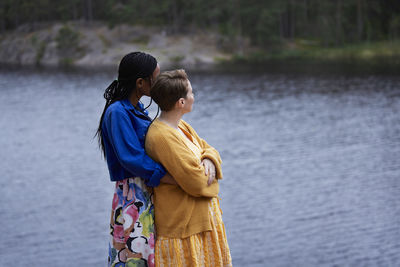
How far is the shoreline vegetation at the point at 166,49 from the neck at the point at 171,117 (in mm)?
51879

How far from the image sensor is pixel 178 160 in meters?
2.97

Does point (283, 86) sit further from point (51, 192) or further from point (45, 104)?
point (51, 192)

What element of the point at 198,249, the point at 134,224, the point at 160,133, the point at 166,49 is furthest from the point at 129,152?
the point at 166,49

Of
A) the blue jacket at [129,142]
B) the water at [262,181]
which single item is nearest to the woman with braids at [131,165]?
the blue jacket at [129,142]

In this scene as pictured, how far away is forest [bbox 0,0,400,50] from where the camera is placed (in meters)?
66.1

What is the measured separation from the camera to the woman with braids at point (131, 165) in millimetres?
2984

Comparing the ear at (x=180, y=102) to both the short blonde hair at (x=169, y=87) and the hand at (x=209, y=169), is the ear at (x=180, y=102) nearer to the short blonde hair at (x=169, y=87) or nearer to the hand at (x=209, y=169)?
the short blonde hair at (x=169, y=87)

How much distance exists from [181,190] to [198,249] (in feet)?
1.18

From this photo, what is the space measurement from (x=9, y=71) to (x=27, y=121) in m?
33.1

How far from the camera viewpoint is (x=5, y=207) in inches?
515

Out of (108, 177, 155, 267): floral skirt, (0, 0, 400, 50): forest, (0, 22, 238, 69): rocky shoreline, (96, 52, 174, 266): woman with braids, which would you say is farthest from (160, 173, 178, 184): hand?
(0, 0, 400, 50): forest

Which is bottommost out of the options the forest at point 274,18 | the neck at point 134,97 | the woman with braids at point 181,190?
the woman with braids at point 181,190

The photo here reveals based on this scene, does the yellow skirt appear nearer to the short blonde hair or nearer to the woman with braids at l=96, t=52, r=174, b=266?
the woman with braids at l=96, t=52, r=174, b=266

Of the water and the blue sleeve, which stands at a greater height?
the blue sleeve
